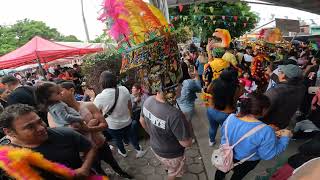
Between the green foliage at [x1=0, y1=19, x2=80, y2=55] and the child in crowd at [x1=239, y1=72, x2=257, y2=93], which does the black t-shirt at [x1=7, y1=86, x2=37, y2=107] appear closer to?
the child in crowd at [x1=239, y1=72, x2=257, y2=93]

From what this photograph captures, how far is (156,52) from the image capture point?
2.54 meters

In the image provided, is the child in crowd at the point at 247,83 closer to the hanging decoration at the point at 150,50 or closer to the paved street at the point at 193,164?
the paved street at the point at 193,164

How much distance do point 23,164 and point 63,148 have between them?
405mm

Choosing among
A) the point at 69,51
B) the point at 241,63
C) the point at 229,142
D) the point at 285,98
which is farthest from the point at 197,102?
the point at 69,51

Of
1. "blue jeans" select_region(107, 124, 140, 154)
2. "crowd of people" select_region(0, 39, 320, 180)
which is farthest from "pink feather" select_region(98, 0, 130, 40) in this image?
"blue jeans" select_region(107, 124, 140, 154)

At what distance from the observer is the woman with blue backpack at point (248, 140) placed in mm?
2449

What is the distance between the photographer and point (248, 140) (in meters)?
2.50

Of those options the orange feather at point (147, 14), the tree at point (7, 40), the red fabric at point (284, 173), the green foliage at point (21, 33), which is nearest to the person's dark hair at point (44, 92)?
the orange feather at point (147, 14)

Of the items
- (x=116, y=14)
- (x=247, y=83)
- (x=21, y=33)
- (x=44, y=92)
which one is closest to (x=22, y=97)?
(x=44, y=92)

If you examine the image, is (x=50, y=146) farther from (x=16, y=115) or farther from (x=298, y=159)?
(x=298, y=159)

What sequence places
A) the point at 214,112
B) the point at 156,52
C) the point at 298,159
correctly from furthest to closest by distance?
the point at 214,112
the point at 156,52
the point at 298,159

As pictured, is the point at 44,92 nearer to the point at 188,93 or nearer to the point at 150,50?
the point at 150,50

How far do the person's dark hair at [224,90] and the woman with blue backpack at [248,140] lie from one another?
0.98 metres

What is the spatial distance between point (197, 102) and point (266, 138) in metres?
4.73
